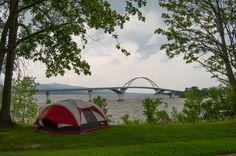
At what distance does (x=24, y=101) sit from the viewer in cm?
4284

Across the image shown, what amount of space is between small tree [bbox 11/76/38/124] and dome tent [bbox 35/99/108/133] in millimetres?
22155

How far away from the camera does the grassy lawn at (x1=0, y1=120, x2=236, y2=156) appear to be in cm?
1342

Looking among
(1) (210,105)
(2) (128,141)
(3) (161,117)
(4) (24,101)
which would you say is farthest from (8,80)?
(4) (24,101)

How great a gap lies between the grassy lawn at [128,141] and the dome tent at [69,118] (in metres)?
0.61

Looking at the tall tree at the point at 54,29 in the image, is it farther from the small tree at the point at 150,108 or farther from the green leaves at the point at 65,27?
the small tree at the point at 150,108

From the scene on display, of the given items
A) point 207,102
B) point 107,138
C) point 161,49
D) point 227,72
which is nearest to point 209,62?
point 227,72

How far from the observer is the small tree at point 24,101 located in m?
41.8

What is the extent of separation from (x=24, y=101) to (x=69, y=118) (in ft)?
81.4

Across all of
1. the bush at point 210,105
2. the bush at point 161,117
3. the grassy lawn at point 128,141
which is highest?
the bush at point 210,105

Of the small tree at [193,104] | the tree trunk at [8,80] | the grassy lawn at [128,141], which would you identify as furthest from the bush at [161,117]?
the tree trunk at [8,80]

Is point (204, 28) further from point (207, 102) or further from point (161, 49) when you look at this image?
point (207, 102)

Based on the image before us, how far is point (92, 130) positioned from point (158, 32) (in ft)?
19.8

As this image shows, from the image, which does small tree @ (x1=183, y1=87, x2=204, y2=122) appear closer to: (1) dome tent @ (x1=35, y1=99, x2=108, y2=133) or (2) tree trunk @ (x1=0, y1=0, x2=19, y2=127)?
(1) dome tent @ (x1=35, y1=99, x2=108, y2=133)

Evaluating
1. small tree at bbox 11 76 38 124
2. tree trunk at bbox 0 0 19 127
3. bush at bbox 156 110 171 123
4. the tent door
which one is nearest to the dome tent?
the tent door
